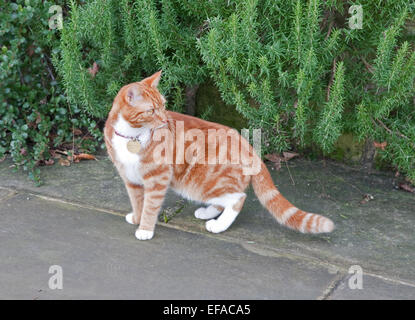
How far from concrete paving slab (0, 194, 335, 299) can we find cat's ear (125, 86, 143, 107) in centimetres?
85

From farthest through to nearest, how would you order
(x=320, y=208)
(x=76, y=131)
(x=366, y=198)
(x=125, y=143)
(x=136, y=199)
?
(x=76, y=131) < (x=366, y=198) < (x=320, y=208) < (x=136, y=199) < (x=125, y=143)

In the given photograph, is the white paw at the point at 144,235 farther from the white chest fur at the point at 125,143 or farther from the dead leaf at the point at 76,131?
the dead leaf at the point at 76,131

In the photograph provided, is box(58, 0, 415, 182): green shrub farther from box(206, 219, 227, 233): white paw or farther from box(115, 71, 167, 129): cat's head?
box(206, 219, 227, 233): white paw

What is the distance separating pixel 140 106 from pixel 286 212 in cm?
110

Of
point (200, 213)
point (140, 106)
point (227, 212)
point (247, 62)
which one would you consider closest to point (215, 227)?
point (227, 212)

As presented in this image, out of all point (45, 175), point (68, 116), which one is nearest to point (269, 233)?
point (45, 175)

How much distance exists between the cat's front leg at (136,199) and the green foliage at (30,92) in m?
1.01

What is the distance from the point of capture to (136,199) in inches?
134

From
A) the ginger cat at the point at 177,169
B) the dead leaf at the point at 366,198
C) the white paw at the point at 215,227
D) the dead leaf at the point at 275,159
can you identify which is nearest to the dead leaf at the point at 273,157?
the dead leaf at the point at 275,159

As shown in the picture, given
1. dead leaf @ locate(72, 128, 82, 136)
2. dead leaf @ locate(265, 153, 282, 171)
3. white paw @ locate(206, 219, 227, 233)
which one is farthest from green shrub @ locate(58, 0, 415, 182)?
white paw @ locate(206, 219, 227, 233)

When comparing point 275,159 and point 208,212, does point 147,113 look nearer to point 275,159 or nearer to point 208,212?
point 208,212

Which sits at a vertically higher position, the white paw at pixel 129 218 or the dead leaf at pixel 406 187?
the dead leaf at pixel 406 187

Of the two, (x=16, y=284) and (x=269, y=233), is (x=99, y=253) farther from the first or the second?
(x=269, y=233)

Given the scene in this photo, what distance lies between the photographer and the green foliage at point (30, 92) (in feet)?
13.8
